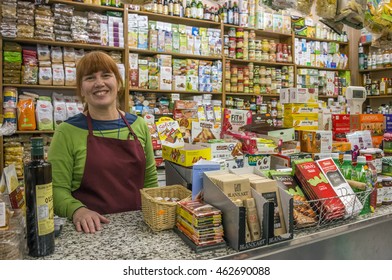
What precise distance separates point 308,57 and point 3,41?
438cm

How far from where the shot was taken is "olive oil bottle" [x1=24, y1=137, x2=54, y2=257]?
0.99 metres

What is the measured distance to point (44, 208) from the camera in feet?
3.29

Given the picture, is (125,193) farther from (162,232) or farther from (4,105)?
(4,105)

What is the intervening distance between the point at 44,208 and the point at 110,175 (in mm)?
750

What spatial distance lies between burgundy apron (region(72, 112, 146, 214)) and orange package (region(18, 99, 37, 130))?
7.88 ft

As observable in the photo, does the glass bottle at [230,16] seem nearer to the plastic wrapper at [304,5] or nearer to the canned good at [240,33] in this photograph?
the canned good at [240,33]

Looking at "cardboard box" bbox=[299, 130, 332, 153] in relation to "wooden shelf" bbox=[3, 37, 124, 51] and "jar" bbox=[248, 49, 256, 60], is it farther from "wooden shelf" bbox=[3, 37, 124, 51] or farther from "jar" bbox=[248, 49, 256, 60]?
"jar" bbox=[248, 49, 256, 60]

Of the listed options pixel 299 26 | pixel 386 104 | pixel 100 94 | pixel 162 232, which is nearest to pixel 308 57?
pixel 299 26

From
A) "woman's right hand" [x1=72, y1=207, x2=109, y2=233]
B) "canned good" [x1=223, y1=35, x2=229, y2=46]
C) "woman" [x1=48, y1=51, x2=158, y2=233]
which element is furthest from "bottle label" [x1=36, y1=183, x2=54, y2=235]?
"canned good" [x1=223, y1=35, x2=229, y2=46]

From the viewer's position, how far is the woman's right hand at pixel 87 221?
126 cm

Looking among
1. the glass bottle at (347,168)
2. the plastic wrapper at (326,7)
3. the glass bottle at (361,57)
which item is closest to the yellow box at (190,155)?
the glass bottle at (347,168)

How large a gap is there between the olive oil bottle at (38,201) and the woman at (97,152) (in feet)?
1.93

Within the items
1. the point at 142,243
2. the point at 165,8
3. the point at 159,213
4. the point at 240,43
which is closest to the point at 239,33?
the point at 240,43

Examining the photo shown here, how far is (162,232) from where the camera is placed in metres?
1.22
